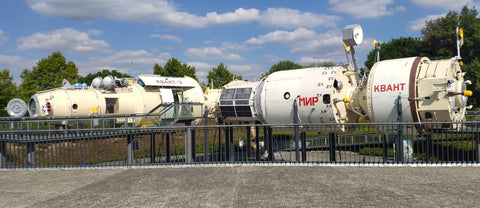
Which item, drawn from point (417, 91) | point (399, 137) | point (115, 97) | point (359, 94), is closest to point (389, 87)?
point (417, 91)

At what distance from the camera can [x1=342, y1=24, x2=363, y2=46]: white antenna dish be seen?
14.7 meters

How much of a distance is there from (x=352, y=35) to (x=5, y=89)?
48215 millimetres

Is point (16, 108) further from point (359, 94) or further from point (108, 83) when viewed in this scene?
point (359, 94)

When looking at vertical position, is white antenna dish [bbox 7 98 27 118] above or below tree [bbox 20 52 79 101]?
below

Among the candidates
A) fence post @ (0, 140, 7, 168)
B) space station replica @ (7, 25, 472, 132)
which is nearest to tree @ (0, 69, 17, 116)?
fence post @ (0, 140, 7, 168)

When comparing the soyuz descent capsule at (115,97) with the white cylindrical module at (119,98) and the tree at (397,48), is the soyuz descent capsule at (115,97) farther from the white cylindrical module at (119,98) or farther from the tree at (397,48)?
A: the tree at (397,48)

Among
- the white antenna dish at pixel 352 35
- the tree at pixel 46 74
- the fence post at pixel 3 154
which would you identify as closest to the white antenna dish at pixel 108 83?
the fence post at pixel 3 154

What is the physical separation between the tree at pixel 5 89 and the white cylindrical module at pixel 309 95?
40.9 meters

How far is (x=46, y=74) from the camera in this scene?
54.8 meters

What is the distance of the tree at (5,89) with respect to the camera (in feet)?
156

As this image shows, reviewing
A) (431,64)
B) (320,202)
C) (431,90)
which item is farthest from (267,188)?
(431,64)

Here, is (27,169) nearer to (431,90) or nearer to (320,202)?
(320,202)

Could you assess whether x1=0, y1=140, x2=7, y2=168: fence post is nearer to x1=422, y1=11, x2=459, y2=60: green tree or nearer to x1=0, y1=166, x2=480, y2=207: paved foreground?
x1=0, y1=166, x2=480, y2=207: paved foreground

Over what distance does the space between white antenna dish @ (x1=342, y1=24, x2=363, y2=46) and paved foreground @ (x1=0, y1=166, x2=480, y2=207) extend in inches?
220
